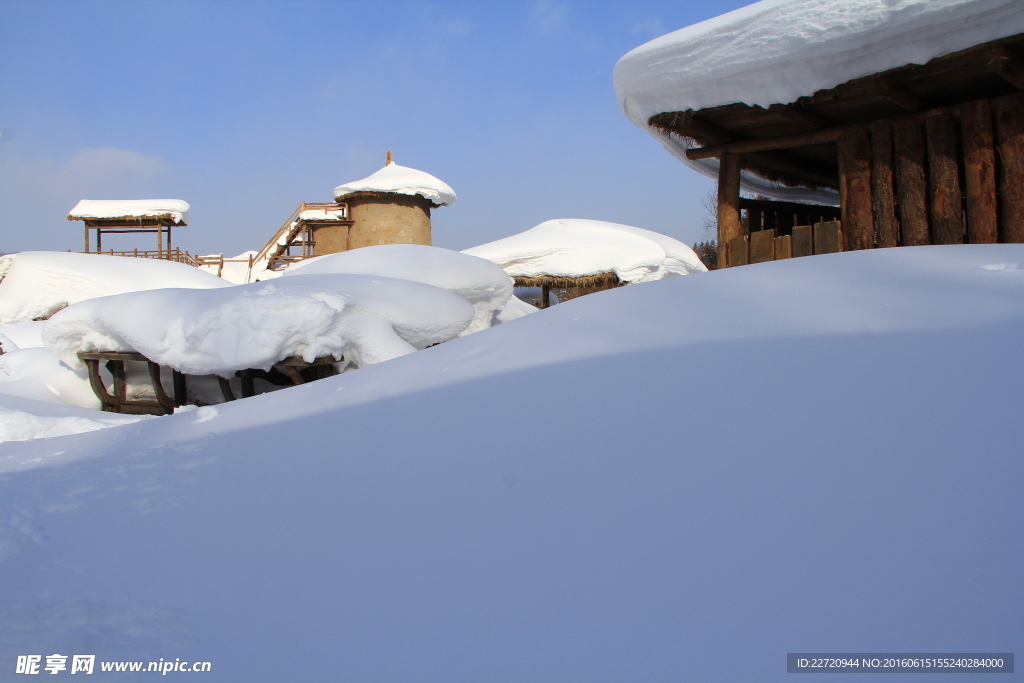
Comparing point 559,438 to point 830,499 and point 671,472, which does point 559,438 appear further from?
point 830,499

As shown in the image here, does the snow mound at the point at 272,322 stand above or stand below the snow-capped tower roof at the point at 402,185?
below

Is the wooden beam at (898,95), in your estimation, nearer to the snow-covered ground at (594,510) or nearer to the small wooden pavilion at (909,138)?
the small wooden pavilion at (909,138)

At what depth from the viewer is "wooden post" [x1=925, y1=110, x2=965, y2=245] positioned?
13.1ft

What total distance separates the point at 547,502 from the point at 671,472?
272 mm

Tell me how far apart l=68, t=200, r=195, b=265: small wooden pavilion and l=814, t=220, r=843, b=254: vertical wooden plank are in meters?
20.0

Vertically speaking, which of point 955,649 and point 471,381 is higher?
point 471,381

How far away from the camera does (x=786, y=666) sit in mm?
932

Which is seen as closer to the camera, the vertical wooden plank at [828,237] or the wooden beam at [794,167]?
the vertical wooden plank at [828,237]

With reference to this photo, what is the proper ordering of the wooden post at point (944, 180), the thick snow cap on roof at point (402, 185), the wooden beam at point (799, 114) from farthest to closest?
the thick snow cap on roof at point (402, 185) < the wooden beam at point (799, 114) < the wooden post at point (944, 180)

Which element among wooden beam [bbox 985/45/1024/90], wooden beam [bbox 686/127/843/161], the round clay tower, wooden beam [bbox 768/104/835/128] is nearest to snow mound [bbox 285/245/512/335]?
wooden beam [bbox 686/127/843/161]

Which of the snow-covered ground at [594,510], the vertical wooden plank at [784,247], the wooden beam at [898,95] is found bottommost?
the snow-covered ground at [594,510]

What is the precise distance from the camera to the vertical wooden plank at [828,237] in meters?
4.59

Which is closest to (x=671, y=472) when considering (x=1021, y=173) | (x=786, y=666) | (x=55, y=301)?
(x=786, y=666)

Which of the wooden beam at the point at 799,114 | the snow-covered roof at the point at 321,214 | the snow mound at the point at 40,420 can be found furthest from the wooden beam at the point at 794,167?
the snow-covered roof at the point at 321,214
